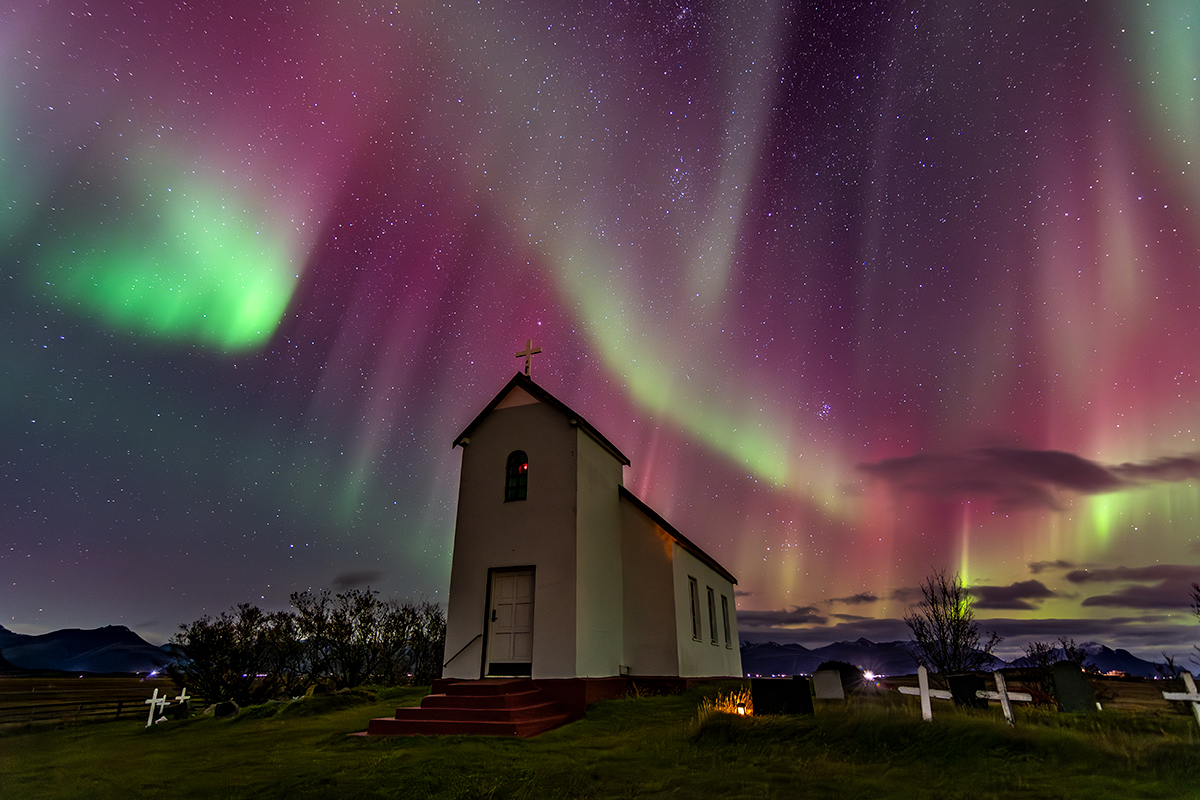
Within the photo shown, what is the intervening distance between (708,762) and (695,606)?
12.9m

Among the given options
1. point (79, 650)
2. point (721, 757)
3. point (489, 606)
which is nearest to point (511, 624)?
point (489, 606)

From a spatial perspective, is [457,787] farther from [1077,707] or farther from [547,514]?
[1077,707]

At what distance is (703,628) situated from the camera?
20.8 m

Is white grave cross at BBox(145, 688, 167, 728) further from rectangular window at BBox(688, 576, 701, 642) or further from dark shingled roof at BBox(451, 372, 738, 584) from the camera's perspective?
rectangular window at BBox(688, 576, 701, 642)

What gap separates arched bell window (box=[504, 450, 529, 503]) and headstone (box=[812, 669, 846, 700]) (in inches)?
315

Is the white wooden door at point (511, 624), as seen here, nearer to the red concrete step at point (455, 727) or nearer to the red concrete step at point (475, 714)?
the red concrete step at point (475, 714)

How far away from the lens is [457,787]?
280 inches

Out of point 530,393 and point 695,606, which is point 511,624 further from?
point 695,606

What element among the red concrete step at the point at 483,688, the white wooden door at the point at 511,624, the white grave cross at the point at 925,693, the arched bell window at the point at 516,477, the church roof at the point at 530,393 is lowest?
the red concrete step at the point at 483,688

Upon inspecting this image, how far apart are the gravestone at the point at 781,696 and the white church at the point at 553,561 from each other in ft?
14.2

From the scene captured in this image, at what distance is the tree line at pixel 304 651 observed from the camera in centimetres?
1947

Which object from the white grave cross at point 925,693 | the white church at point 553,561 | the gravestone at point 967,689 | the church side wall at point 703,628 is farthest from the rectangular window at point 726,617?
the white grave cross at point 925,693

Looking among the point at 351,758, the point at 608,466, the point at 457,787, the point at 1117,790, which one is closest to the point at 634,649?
the point at 608,466

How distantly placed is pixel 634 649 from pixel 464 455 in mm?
7493
